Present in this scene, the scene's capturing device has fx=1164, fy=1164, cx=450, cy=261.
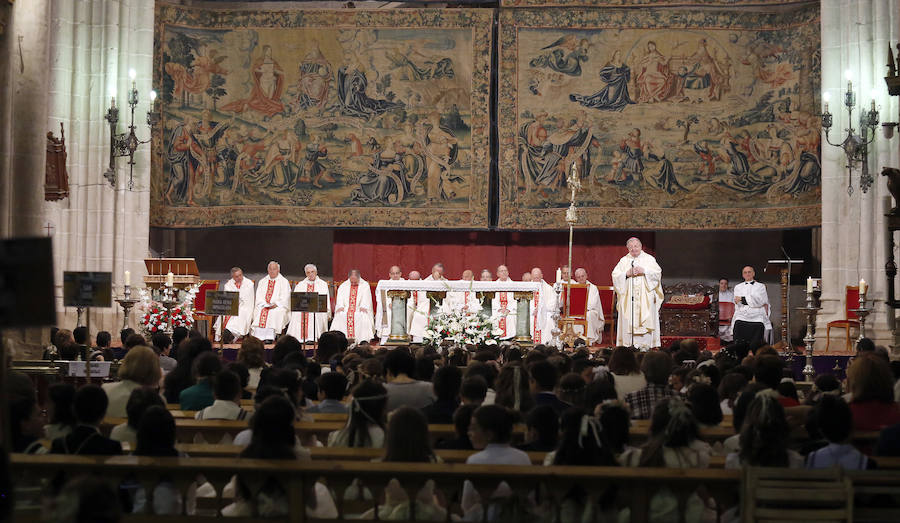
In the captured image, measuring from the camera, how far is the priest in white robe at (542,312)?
19856 mm

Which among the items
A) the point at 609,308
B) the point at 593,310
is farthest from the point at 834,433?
the point at 609,308

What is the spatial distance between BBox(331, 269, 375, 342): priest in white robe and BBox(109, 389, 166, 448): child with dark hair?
1456cm

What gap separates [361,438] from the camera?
6000 mm

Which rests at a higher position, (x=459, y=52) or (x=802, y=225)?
Answer: (x=459, y=52)

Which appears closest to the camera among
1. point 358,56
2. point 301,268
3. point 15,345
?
point 15,345

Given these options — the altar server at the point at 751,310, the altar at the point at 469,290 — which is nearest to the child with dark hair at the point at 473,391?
the altar at the point at 469,290

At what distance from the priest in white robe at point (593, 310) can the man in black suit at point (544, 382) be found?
1309 cm

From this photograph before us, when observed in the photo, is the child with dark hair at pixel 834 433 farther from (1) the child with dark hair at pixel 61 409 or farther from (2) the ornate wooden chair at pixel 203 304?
(2) the ornate wooden chair at pixel 203 304

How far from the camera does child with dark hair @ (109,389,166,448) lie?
591 cm

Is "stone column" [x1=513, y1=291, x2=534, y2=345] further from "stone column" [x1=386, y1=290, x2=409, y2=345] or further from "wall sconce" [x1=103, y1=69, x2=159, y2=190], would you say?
"wall sconce" [x1=103, y1=69, x2=159, y2=190]

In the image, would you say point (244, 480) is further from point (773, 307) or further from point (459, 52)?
point (773, 307)

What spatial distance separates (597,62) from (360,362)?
13.7 m

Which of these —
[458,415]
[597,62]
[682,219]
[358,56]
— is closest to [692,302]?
[682,219]

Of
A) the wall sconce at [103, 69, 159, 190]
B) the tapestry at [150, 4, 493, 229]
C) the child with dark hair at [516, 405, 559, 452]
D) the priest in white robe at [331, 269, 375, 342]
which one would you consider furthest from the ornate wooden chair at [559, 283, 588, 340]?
the child with dark hair at [516, 405, 559, 452]
